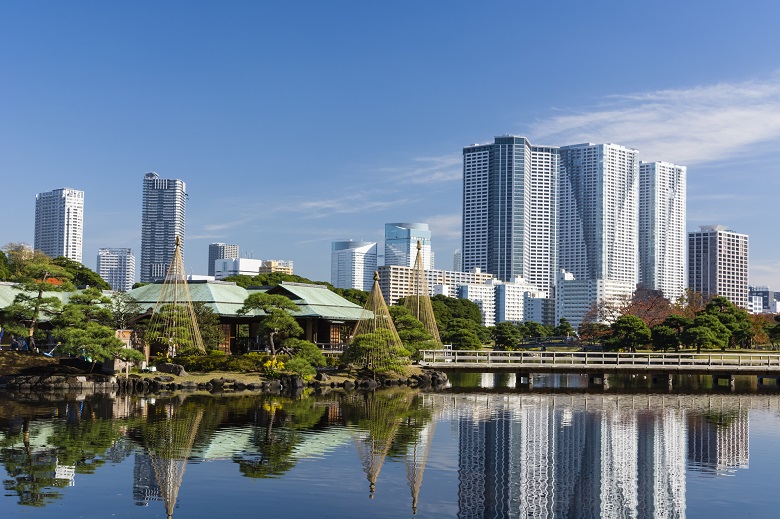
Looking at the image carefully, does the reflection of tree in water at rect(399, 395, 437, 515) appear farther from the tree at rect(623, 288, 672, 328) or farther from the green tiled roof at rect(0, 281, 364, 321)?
the tree at rect(623, 288, 672, 328)

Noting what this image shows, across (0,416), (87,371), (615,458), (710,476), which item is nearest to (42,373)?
A: (87,371)

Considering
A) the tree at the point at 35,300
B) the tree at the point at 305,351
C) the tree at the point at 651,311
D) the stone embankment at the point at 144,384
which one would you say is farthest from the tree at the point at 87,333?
the tree at the point at 651,311

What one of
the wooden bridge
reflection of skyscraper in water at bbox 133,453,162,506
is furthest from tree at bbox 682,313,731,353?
reflection of skyscraper in water at bbox 133,453,162,506

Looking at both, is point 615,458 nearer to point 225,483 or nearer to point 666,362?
point 225,483

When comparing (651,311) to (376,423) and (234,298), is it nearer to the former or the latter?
(234,298)

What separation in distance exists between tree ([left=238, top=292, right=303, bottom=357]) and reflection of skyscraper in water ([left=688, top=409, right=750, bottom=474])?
2055cm

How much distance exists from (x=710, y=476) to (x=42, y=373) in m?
29.6

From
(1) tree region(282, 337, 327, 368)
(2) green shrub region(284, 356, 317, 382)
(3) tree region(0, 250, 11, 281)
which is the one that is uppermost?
(3) tree region(0, 250, 11, 281)

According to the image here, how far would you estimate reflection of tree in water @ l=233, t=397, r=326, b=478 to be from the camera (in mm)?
21031

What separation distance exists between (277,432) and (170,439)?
338 centimetres

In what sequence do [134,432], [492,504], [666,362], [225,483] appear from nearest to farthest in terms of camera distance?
[492,504] < [225,483] < [134,432] < [666,362]

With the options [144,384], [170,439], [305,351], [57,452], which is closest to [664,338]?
[305,351]

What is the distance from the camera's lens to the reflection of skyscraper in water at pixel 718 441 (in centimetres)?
2293

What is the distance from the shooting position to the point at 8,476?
19.2 meters
